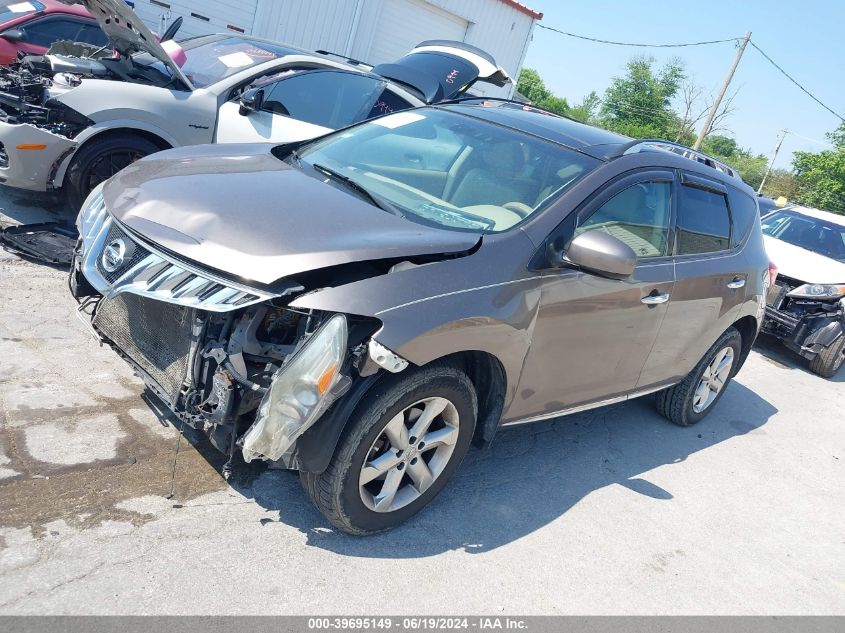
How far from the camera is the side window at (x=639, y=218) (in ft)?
12.2

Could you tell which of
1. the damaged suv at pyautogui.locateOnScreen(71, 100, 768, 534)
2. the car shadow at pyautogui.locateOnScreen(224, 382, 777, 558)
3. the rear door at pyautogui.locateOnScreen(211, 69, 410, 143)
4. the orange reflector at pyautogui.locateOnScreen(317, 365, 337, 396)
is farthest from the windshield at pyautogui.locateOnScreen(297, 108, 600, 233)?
the rear door at pyautogui.locateOnScreen(211, 69, 410, 143)

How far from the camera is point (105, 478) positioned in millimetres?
3078

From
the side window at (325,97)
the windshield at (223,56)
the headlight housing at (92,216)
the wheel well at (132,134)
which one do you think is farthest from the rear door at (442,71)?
the headlight housing at (92,216)

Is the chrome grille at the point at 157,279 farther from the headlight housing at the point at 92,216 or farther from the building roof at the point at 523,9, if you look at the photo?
the building roof at the point at 523,9

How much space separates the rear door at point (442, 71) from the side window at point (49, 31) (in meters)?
5.32

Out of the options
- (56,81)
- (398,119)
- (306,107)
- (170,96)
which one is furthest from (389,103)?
(56,81)

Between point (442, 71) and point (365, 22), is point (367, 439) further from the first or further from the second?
point (365, 22)

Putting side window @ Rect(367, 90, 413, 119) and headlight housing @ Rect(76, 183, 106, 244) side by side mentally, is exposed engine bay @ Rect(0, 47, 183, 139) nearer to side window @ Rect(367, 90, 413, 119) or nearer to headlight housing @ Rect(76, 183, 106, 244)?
side window @ Rect(367, 90, 413, 119)

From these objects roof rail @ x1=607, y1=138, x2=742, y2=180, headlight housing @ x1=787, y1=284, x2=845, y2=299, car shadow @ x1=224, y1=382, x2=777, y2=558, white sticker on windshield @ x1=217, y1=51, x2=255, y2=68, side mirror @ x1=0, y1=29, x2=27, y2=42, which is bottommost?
car shadow @ x1=224, y1=382, x2=777, y2=558

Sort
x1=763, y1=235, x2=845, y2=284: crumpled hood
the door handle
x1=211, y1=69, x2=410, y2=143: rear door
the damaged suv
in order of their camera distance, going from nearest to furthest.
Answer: the damaged suv
the door handle
x1=211, y1=69, x2=410, y2=143: rear door
x1=763, y1=235, x2=845, y2=284: crumpled hood

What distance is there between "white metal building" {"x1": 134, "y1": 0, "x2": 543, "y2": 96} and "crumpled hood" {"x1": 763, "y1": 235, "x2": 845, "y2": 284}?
36.2 feet

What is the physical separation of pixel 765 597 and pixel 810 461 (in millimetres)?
2376

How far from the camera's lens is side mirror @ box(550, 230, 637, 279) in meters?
3.23

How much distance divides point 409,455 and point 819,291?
6.58 metres
